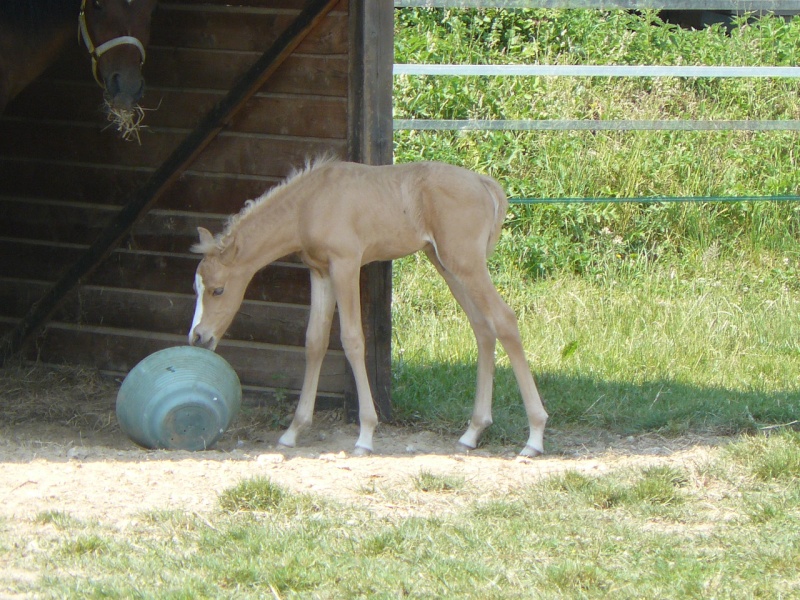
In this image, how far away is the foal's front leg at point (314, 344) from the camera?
5426 millimetres

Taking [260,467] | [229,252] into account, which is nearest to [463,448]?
[260,467]

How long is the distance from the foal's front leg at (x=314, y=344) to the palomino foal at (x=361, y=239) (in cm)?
2

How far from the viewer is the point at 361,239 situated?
5.22 m

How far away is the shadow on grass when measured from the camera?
5.57m

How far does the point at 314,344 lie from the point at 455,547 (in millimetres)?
1975

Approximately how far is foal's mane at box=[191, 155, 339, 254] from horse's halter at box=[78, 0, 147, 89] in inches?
43.9

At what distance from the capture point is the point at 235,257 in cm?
529

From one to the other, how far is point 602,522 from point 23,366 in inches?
165

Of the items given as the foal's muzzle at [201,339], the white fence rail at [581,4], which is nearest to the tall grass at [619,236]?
the white fence rail at [581,4]

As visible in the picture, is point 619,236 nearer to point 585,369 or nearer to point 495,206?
point 585,369

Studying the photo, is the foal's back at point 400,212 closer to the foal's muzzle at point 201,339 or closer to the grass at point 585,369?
the foal's muzzle at point 201,339

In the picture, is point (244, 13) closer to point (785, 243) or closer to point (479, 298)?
point (479, 298)

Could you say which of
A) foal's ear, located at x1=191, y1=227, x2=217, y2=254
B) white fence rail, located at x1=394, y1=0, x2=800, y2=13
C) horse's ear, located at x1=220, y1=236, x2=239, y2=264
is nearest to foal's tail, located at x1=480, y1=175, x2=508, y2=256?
horse's ear, located at x1=220, y1=236, x2=239, y2=264

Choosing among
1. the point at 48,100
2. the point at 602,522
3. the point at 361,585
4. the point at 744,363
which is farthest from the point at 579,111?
the point at 361,585
